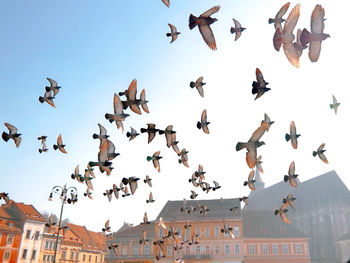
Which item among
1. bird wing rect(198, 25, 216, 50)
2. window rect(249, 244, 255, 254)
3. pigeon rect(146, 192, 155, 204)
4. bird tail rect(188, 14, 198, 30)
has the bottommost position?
window rect(249, 244, 255, 254)

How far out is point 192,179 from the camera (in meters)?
12.6

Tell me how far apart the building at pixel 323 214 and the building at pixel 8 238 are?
4717 cm

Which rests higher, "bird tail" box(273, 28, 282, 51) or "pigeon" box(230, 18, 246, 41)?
"pigeon" box(230, 18, 246, 41)

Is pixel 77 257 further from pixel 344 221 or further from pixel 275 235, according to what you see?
pixel 344 221

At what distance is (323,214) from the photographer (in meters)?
68.1

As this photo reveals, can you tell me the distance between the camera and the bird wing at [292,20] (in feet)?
17.6

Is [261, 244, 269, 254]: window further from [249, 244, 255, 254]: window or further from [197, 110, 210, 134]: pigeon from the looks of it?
[197, 110, 210, 134]: pigeon

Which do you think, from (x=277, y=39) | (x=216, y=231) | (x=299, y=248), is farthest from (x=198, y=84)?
(x=299, y=248)

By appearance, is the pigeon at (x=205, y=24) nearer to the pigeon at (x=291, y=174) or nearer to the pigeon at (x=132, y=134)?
the pigeon at (x=132, y=134)

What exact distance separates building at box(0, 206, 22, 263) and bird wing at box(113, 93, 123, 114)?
149 feet

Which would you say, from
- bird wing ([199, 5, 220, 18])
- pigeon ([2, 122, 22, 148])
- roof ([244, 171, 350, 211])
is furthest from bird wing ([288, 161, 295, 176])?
roof ([244, 171, 350, 211])

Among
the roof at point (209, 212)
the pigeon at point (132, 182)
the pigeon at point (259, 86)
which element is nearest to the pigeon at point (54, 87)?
the pigeon at point (132, 182)

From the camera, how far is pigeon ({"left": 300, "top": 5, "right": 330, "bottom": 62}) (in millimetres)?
5387

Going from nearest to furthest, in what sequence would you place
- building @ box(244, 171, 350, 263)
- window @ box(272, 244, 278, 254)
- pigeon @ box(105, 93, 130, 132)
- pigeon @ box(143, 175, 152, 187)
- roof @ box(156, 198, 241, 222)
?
1. pigeon @ box(105, 93, 130, 132)
2. pigeon @ box(143, 175, 152, 187)
3. window @ box(272, 244, 278, 254)
4. roof @ box(156, 198, 241, 222)
5. building @ box(244, 171, 350, 263)
